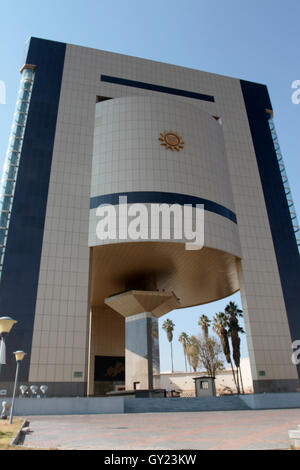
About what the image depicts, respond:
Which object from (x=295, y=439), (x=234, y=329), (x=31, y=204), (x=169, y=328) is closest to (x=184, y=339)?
(x=169, y=328)

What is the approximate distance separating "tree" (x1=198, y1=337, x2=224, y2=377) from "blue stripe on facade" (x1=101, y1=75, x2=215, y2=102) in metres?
39.7

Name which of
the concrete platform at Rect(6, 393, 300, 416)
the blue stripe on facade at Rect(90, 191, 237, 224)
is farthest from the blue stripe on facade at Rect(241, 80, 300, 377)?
the blue stripe on facade at Rect(90, 191, 237, 224)

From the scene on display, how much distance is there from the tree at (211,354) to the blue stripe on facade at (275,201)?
27.4m

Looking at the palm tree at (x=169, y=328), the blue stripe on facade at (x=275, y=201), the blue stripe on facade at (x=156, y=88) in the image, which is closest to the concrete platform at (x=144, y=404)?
the blue stripe on facade at (x=275, y=201)

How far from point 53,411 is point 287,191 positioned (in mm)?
32460

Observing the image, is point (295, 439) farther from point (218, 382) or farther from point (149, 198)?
point (218, 382)

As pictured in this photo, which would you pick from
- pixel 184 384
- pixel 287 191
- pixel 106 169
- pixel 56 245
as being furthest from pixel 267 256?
pixel 184 384

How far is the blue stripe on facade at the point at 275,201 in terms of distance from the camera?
1340 inches

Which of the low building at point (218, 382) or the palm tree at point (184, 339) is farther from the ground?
the palm tree at point (184, 339)

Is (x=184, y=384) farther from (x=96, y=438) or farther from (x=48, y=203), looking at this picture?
(x=96, y=438)

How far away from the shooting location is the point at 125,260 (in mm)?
33719

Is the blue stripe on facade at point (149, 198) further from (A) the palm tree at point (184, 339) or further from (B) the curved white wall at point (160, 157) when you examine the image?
(A) the palm tree at point (184, 339)

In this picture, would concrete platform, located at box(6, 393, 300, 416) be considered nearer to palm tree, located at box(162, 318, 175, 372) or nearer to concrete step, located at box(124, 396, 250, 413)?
concrete step, located at box(124, 396, 250, 413)

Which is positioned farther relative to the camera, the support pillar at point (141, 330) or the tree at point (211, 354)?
the tree at point (211, 354)
